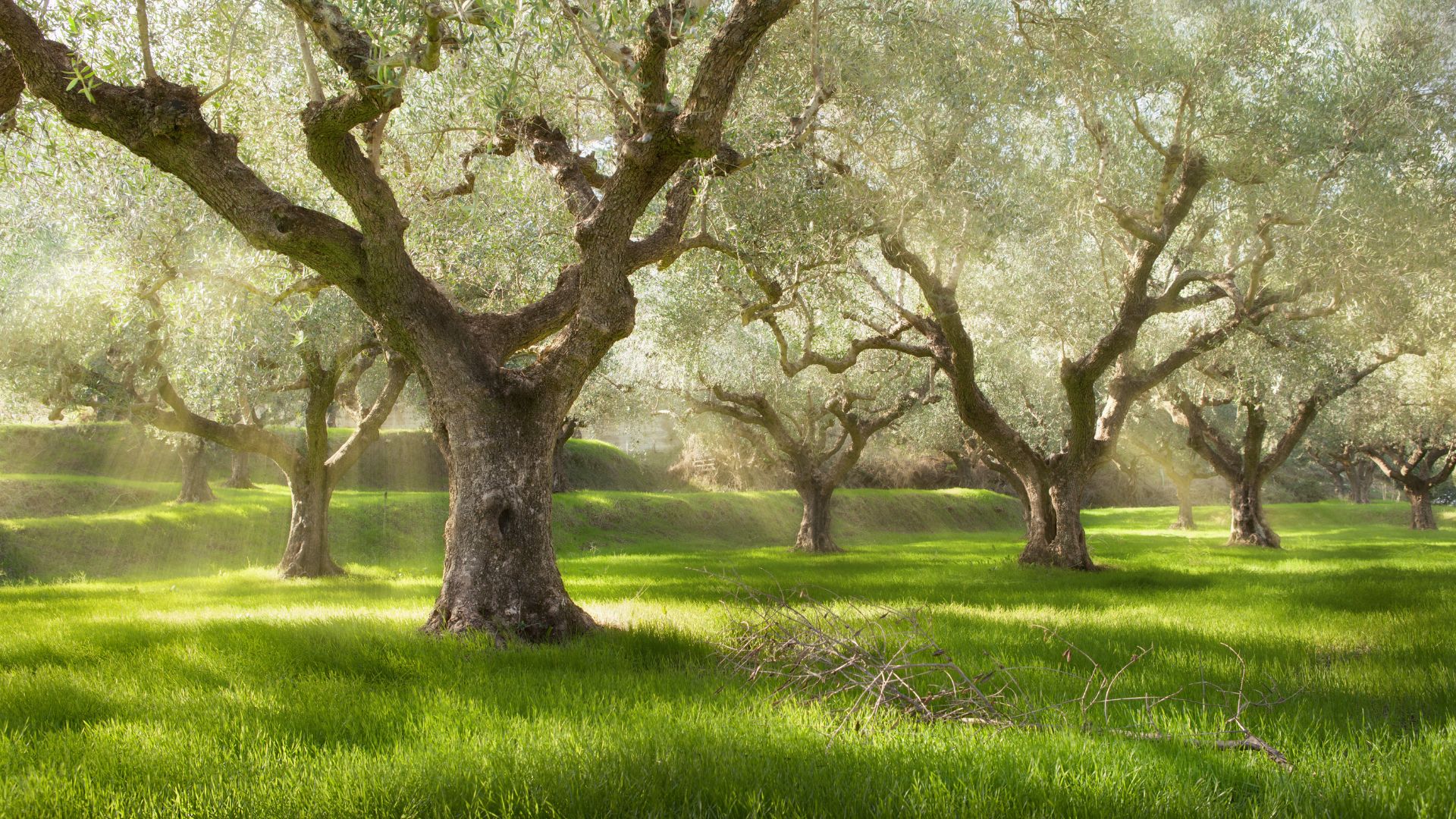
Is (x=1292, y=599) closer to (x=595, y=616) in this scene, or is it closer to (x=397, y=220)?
(x=595, y=616)

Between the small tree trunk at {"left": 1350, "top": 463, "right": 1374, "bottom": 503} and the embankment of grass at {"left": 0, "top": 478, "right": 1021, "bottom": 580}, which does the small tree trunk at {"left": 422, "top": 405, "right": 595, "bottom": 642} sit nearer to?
the embankment of grass at {"left": 0, "top": 478, "right": 1021, "bottom": 580}

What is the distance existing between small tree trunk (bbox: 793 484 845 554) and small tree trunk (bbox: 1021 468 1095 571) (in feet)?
35.3

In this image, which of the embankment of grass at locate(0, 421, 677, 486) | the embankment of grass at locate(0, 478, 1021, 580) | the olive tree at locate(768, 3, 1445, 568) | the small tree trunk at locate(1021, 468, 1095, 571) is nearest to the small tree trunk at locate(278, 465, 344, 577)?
the embankment of grass at locate(0, 478, 1021, 580)

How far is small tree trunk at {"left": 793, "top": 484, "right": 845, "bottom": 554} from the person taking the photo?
30.6 metres

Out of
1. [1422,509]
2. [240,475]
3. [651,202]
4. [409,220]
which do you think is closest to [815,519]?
[651,202]

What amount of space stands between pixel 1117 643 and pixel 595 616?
20.1ft

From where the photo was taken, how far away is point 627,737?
4457 millimetres

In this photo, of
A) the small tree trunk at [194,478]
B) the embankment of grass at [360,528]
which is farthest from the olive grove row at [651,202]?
the small tree trunk at [194,478]

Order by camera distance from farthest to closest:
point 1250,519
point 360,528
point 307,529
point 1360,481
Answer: point 1360,481, point 1250,519, point 360,528, point 307,529

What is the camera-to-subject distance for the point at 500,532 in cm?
878

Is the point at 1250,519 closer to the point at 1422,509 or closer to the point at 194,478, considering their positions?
the point at 1422,509

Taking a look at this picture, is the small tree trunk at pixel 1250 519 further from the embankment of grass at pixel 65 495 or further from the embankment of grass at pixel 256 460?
the embankment of grass at pixel 65 495

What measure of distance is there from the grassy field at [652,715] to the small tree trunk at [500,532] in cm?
75

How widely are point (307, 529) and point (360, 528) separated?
9819 millimetres
